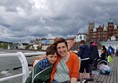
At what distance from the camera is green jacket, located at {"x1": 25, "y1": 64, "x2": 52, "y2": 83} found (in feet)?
7.79

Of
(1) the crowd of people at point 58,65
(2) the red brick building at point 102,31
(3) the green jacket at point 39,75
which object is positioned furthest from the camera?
(2) the red brick building at point 102,31

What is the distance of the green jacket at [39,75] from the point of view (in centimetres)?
237

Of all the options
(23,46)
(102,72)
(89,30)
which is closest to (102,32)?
(89,30)

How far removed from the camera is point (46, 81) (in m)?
2.50

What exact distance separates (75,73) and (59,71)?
0.58 feet

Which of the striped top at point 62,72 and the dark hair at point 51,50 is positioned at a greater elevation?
the dark hair at point 51,50

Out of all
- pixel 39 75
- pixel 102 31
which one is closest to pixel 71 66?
pixel 39 75

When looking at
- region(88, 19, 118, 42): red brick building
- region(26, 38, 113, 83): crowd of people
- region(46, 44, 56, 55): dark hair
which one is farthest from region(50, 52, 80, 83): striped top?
region(88, 19, 118, 42): red brick building

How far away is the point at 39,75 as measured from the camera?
2.40 meters

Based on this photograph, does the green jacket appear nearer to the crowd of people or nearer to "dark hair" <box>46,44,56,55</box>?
the crowd of people

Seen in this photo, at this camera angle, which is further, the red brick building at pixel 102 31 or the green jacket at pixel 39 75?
the red brick building at pixel 102 31

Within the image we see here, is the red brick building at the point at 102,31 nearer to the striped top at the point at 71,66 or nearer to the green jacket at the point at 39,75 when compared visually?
the striped top at the point at 71,66

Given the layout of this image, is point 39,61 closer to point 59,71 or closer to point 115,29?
point 59,71

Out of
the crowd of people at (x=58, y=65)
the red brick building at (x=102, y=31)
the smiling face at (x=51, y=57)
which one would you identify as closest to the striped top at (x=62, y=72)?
the crowd of people at (x=58, y=65)
